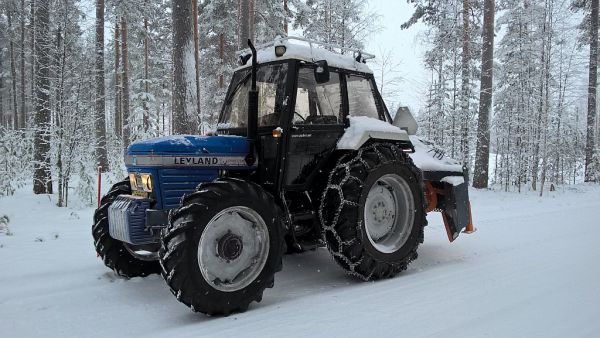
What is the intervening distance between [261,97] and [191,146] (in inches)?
40.0

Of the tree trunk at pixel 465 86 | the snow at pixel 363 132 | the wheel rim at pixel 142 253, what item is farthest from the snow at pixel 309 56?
the tree trunk at pixel 465 86

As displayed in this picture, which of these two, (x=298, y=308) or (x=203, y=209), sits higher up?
(x=203, y=209)

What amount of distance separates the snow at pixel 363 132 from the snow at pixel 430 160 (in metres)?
0.68

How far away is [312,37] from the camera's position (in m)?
19.4

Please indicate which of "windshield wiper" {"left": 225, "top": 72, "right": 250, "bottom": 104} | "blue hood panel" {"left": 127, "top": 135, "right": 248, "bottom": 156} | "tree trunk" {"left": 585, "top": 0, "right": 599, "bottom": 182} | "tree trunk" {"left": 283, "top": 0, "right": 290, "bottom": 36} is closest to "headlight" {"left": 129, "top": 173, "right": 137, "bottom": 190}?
"blue hood panel" {"left": 127, "top": 135, "right": 248, "bottom": 156}

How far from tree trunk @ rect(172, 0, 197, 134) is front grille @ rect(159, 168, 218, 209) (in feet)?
15.2

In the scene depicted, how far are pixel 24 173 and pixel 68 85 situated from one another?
281cm

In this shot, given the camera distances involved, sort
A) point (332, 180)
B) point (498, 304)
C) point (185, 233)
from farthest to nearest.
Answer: point (332, 180)
point (498, 304)
point (185, 233)

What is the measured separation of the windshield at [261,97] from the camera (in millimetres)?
4375

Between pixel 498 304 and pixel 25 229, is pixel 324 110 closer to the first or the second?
pixel 498 304

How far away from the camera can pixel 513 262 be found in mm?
5000

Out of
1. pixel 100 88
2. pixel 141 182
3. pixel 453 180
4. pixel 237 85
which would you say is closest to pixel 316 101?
pixel 237 85

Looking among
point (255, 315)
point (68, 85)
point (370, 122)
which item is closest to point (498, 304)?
point (255, 315)

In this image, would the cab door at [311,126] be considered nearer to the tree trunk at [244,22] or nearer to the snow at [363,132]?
the snow at [363,132]
